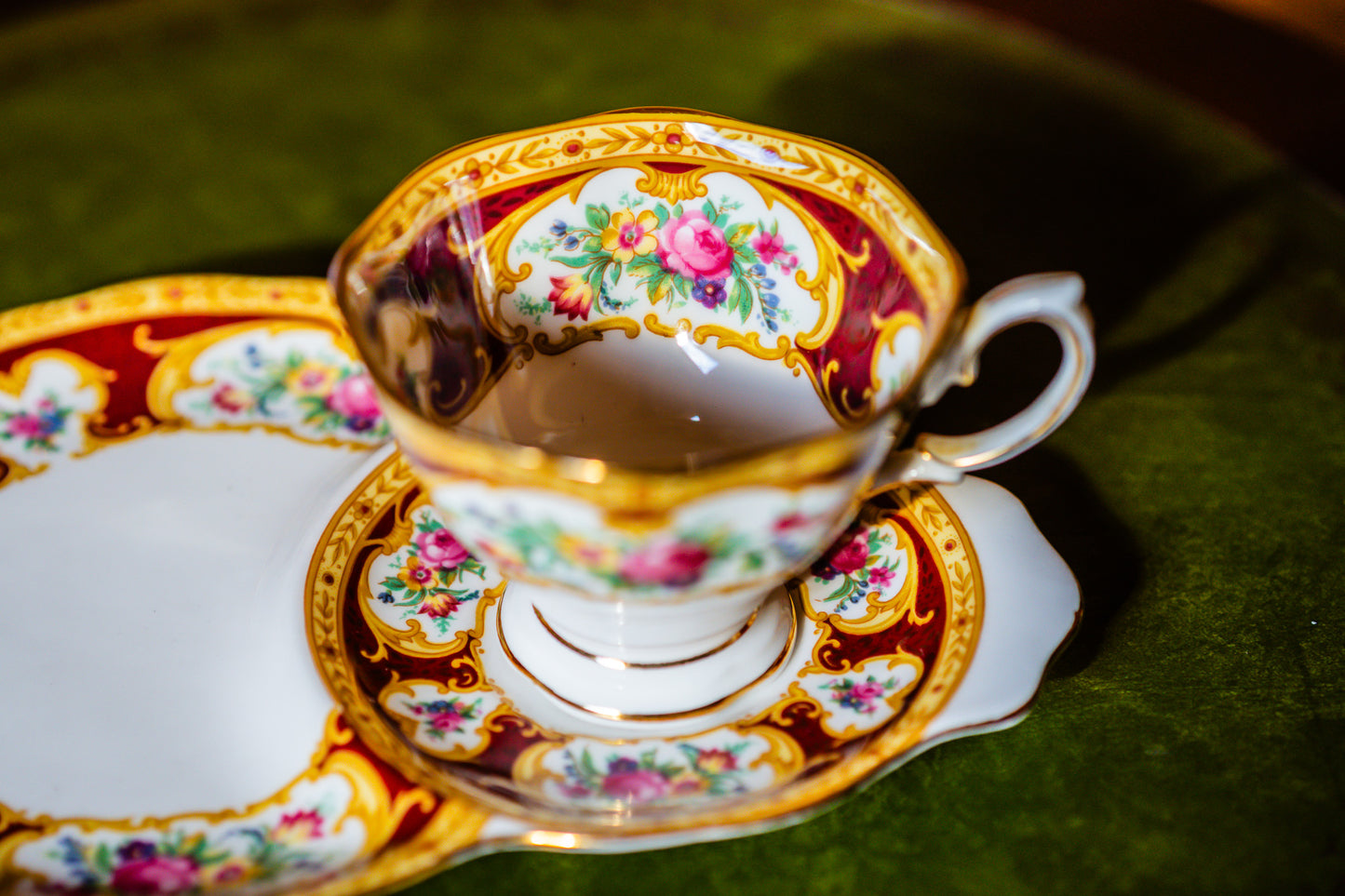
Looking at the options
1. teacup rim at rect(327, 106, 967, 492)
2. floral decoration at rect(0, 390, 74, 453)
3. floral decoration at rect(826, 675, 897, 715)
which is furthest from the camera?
floral decoration at rect(0, 390, 74, 453)

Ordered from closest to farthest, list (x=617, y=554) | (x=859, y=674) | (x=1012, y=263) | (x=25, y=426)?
(x=617, y=554), (x=859, y=674), (x=25, y=426), (x=1012, y=263)

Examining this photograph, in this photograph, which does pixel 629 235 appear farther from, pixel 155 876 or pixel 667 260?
pixel 155 876

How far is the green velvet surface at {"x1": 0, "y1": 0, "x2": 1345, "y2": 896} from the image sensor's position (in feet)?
1.49

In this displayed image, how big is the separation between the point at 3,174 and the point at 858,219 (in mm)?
726

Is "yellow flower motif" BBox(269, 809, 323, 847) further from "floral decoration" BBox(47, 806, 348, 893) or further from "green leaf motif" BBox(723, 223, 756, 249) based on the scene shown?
"green leaf motif" BBox(723, 223, 756, 249)

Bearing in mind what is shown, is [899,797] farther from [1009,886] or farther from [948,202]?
[948,202]

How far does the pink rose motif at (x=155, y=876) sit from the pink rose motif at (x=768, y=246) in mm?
358

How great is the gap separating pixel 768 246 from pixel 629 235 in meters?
Answer: 0.07

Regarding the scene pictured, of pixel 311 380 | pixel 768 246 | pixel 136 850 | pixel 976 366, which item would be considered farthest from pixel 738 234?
pixel 136 850

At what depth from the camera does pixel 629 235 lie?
57 centimetres

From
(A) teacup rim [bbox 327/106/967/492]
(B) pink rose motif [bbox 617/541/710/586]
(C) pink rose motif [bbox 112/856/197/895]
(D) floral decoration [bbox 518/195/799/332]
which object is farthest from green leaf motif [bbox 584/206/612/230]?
(C) pink rose motif [bbox 112/856/197/895]

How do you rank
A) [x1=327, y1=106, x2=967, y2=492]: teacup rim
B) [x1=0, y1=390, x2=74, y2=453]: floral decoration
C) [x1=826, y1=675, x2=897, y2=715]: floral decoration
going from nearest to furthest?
[x1=327, y1=106, x2=967, y2=492]: teacup rim → [x1=826, y1=675, x2=897, y2=715]: floral decoration → [x1=0, y1=390, x2=74, y2=453]: floral decoration

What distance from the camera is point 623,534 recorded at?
39 centimetres

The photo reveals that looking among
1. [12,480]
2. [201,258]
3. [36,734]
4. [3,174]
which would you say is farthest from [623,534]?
[3,174]
